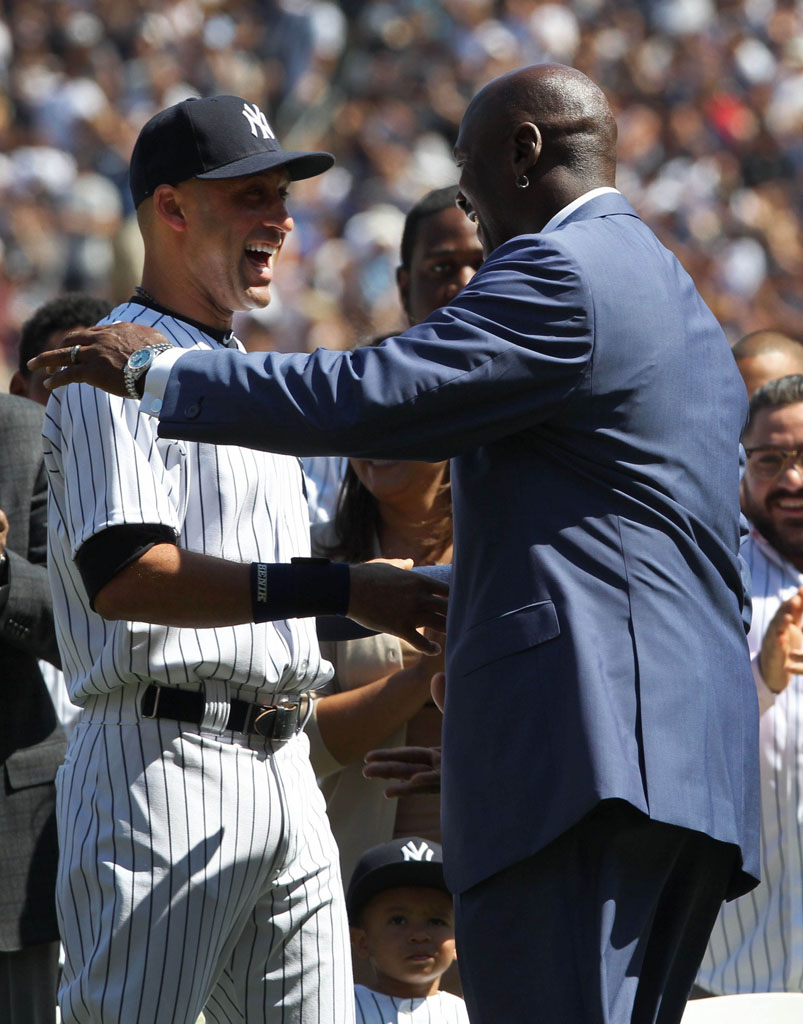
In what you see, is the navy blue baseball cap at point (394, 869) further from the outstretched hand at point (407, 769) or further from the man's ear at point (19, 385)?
the man's ear at point (19, 385)

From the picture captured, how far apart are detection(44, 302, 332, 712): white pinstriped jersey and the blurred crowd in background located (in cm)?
688

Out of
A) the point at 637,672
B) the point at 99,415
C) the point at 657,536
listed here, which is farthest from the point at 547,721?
the point at 99,415

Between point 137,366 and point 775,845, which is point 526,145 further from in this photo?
point 775,845

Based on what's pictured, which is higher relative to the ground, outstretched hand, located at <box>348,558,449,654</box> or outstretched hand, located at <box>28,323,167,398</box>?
outstretched hand, located at <box>28,323,167,398</box>

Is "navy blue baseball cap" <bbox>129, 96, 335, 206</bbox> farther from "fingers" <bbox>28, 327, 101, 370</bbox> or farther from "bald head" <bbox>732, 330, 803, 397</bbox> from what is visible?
"bald head" <bbox>732, 330, 803, 397</bbox>

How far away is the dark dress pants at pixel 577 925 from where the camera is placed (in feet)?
6.63

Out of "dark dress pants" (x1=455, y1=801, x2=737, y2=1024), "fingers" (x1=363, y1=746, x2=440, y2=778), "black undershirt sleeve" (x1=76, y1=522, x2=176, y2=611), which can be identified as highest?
"black undershirt sleeve" (x1=76, y1=522, x2=176, y2=611)

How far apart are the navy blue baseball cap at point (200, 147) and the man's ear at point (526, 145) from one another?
2.31 ft

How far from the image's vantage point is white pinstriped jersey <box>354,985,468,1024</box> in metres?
3.57

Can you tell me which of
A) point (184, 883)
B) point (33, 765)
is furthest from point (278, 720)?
point (33, 765)

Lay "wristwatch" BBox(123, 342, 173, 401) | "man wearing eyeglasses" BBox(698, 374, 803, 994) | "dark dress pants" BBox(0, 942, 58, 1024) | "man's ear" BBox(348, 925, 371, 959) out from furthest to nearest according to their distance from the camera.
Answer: "man wearing eyeglasses" BBox(698, 374, 803, 994) → "man's ear" BBox(348, 925, 371, 959) → "dark dress pants" BBox(0, 942, 58, 1024) → "wristwatch" BBox(123, 342, 173, 401)

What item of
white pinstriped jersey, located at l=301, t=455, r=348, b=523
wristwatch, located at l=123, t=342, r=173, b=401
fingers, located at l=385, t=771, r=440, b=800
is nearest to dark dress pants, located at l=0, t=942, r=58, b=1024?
fingers, located at l=385, t=771, r=440, b=800

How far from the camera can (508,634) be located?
2.10m

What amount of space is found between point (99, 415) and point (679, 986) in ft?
4.31
